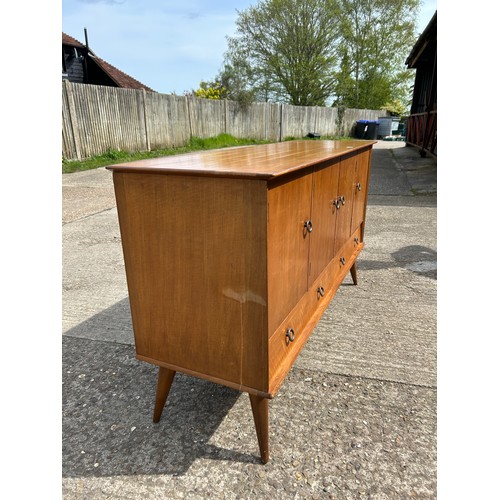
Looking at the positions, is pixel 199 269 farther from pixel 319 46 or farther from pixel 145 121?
pixel 319 46

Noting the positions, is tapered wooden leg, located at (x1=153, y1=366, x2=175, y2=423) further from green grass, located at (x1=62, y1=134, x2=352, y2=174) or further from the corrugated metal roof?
the corrugated metal roof

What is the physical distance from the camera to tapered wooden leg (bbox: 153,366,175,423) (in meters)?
1.59

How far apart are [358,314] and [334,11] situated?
22.8m

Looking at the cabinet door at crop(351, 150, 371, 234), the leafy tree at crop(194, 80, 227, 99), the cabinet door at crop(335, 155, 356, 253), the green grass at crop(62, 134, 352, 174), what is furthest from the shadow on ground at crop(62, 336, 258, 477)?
the leafy tree at crop(194, 80, 227, 99)

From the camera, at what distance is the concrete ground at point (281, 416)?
→ 1.35 meters

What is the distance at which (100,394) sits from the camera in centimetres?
180

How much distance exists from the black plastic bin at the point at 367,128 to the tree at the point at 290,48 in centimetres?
410

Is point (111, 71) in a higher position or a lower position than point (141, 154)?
higher

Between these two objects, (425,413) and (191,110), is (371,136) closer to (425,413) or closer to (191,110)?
(191,110)

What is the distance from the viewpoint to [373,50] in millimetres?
22250

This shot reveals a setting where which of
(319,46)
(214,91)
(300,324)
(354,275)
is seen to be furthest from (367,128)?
(300,324)

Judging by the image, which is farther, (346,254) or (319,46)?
(319,46)

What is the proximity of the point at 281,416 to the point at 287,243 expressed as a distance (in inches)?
32.3

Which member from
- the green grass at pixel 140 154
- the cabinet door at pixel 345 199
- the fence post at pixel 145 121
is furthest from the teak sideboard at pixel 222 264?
the fence post at pixel 145 121
